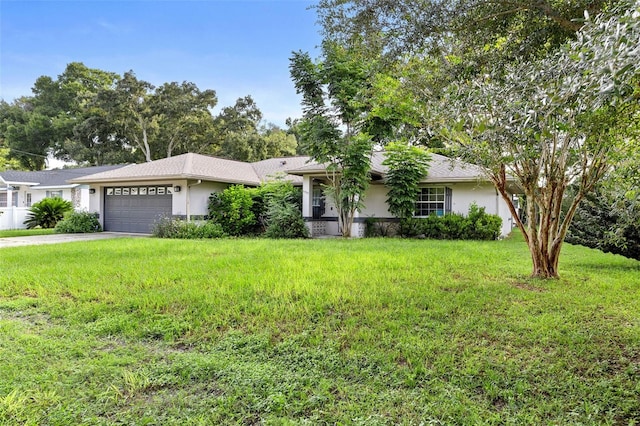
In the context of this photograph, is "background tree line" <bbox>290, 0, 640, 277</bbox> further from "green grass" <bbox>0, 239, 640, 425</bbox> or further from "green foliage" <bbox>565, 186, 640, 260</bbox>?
"green grass" <bbox>0, 239, 640, 425</bbox>

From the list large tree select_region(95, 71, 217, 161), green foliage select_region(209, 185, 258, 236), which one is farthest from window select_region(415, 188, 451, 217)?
large tree select_region(95, 71, 217, 161)

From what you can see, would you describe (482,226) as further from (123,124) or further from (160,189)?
(123,124)

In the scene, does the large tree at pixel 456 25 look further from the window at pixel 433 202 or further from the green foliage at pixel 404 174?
the window at pixel 433 202

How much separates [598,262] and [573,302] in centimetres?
488

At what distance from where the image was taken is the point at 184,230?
1448 cm

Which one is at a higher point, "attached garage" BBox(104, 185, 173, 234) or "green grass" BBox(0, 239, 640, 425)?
"attached garage" BBox(104, 185, 173, 234)

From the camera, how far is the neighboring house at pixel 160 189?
611 inches

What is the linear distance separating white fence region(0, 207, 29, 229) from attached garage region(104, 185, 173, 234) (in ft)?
16.2

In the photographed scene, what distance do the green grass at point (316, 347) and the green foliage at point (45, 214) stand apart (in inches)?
561

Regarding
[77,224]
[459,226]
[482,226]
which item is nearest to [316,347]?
[459,226]

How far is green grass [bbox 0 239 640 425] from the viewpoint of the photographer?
2783 mm

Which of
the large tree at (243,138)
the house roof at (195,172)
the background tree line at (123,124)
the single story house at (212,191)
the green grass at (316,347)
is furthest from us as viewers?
the large tree at (243,138)

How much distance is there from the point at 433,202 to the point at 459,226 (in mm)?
1723

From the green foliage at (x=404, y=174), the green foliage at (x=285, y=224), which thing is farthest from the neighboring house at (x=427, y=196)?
the green foliage at (x=285, y=224)
